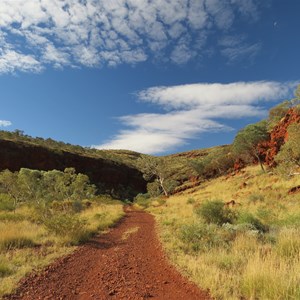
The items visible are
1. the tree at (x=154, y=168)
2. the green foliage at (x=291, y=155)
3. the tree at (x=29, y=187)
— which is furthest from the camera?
the tree at (x=154, y=168)

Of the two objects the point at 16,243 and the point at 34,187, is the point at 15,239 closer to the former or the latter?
the point at 16,243

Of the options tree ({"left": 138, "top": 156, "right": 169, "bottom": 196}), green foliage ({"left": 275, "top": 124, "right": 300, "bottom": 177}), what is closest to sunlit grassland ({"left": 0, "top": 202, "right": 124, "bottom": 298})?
green foliage ({"left": 275, "top": 124, "right": 300, "bottom": 177})

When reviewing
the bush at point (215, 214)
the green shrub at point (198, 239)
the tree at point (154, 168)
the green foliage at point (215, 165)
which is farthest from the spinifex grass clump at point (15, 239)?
the green foliage at point (215, 165)

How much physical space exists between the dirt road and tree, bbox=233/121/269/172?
141 feet

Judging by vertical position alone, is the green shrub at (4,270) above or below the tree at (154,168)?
below

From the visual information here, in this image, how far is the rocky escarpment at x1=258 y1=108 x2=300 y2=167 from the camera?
44625 millimetres

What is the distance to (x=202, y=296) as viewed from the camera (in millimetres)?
5961

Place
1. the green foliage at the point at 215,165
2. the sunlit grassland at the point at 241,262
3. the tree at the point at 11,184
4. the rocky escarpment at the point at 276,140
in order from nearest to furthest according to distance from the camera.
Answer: the sunlit grassland at the point at 241,262 < the tree at the point at 11,184 < the rocky escarpment at the point at 276,140 < the green foliage at the point at 215,165

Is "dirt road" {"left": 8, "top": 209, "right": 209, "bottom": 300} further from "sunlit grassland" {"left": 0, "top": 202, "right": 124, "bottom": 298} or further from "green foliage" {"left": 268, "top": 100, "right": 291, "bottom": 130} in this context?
"green foliage" {"left": 268, "top": 100, "right": 291, "bottom": 130}

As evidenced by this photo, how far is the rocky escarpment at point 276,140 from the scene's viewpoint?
4462cm

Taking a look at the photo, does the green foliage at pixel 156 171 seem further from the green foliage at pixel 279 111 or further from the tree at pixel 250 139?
the green foliage at pixel 279 111

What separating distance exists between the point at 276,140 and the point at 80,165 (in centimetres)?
4721

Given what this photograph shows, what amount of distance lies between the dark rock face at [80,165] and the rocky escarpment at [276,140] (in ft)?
119

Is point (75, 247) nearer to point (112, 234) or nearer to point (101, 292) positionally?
point (112, 234)
